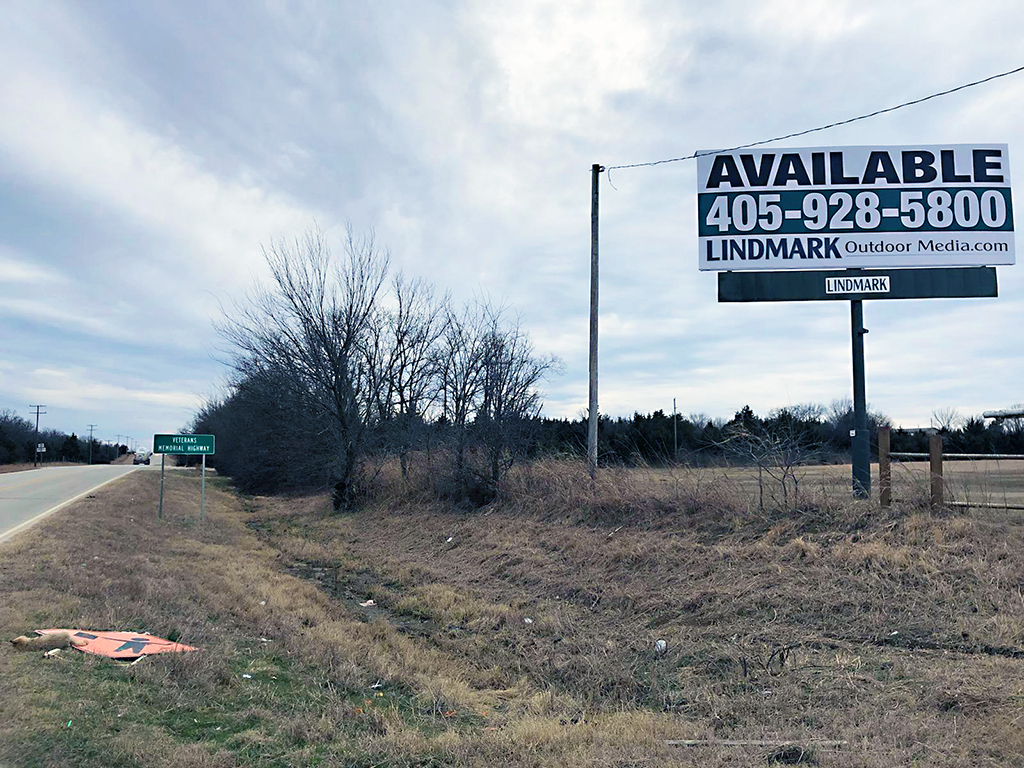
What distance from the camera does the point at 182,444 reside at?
2202 cm

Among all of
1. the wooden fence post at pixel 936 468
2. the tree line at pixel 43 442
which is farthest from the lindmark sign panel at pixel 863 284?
the tree line at pixel 43 442

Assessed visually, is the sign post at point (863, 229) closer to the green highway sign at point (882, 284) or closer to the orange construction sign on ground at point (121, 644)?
the green highway sign at point (882, 284)

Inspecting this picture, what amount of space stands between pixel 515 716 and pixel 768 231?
33.4ft

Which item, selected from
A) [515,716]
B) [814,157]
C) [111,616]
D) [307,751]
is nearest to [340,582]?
[111,616]

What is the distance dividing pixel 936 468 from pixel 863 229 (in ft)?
15.4

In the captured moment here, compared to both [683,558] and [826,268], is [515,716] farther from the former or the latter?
[826,268]

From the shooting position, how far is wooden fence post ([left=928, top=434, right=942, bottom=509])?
10.8 metres

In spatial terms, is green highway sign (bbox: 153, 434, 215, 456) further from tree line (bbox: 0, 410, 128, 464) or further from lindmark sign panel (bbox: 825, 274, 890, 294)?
tree line (bbox: 0, 410, 128, 464)

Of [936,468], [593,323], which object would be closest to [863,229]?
[936,468]

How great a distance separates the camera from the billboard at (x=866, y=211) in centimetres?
1329

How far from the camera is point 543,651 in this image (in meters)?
9.16

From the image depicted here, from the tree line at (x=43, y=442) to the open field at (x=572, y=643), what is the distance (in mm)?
84125

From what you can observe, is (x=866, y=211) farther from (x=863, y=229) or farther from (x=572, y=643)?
(x=572, y=643)

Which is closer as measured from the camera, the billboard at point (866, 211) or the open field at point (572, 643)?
the open field at point (572, 643)
